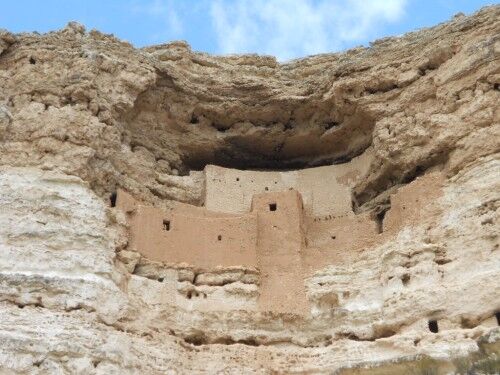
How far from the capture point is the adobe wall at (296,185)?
16.3 m

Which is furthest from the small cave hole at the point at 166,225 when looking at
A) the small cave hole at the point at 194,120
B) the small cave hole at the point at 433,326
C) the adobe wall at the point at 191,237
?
the small cave hole at the point at 433,326

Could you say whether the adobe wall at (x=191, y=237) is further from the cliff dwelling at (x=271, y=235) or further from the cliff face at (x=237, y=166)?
the cliff face at (x=237, y=166)

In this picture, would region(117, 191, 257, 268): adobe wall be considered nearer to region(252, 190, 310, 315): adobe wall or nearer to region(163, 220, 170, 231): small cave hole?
region(163, 220, 170, 231): small cave hole

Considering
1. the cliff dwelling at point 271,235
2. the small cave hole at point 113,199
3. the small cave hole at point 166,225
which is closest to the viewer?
the cliff dwelling at point 271,235

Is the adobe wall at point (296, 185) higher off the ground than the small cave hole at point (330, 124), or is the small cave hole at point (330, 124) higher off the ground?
the small cave hole at point (330, 124)

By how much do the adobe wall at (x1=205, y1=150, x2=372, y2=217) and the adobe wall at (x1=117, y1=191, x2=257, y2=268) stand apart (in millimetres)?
1362

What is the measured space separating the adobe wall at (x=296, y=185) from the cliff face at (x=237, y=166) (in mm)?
278

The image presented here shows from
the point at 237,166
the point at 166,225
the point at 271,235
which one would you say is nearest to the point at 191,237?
the point at 166,225

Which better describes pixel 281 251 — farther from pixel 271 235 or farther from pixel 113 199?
pixel 113 199

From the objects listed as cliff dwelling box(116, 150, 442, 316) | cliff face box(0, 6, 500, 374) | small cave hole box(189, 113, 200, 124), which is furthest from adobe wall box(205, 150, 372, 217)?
small cave hole box(189, 113, 200, 124)

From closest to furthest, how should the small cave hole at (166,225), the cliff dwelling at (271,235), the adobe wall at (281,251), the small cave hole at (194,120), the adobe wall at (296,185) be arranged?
the adobe wall at (281,251), the cliff dwelling at (271,235), the small cave hole at (166,225), the adobe wall at (296,185), the small cave hole at (194,120)

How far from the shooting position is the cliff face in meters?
12.3

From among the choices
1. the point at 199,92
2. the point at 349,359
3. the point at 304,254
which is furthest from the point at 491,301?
the point at 199,92

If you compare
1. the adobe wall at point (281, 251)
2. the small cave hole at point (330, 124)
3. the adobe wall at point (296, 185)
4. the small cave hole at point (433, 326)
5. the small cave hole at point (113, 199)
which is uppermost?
the small cave hole at point (330, 124)
